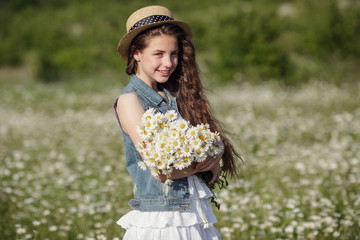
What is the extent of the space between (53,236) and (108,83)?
13685 mm

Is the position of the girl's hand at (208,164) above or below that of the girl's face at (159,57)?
below

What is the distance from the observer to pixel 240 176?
443cm

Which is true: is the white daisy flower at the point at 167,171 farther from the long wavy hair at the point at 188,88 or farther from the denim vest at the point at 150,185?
the long wavy hair at the point at 188,88

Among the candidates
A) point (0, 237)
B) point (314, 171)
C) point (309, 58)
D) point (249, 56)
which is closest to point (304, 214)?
point (314, 171)

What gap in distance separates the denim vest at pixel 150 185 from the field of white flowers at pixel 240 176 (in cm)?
65

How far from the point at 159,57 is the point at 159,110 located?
267mm

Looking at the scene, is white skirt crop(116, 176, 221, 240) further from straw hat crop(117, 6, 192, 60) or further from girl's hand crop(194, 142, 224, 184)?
straw hat crop(117, 6, 192, 60)

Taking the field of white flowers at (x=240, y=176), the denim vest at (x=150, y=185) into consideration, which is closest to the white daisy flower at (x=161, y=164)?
the denim vest at (x=150, y=185)

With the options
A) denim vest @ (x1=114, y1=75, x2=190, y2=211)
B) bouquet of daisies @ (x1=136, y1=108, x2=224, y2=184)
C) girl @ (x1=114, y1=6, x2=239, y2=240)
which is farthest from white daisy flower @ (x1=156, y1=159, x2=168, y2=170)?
denim vest @ (x1=114, y1=75, x2=190, y2=211)

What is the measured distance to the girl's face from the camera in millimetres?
1855

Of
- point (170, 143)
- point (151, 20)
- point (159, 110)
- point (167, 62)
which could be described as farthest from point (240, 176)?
point (170, 143)

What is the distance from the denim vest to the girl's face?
83mm

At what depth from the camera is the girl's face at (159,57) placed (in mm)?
1855

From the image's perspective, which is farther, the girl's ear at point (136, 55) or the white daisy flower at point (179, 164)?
the girl's ear at point (136, 55)
